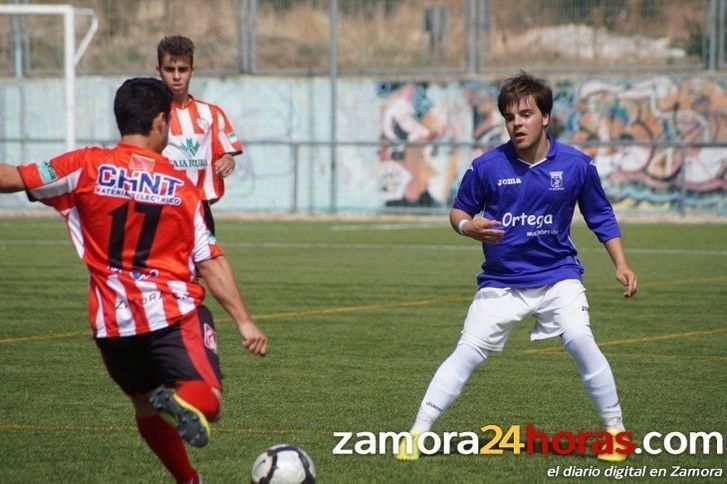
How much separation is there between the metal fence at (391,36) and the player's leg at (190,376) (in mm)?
24419

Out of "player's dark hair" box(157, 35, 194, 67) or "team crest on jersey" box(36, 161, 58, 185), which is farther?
"player's dark hair" box(157, 35, 194, 67)

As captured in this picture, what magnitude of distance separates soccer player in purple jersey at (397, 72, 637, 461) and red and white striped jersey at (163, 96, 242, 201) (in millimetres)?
3143

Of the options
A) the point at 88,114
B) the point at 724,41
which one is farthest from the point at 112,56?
the point at 724,41

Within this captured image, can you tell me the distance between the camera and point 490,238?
6.17 metres

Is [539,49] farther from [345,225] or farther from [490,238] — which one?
[490,238]

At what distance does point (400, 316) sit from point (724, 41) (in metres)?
18.6

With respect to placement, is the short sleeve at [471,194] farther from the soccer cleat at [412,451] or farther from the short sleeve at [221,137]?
the short sleeve at [221,137]

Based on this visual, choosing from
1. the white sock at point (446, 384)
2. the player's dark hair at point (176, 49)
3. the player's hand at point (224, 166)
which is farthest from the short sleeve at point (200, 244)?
the player's hand at point (224, 166)

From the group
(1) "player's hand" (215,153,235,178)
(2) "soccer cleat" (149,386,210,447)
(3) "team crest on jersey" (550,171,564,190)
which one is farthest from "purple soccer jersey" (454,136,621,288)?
(1) "player's hand" (215,153,235,178)

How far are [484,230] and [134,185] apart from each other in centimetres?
182

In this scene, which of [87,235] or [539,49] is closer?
[87,235]

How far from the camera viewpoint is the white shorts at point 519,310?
20.9ft

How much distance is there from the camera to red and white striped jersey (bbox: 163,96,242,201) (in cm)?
910

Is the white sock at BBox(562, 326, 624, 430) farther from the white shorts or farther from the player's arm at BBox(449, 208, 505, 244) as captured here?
the player's arm at BBox(449, 208, 505, 244)
